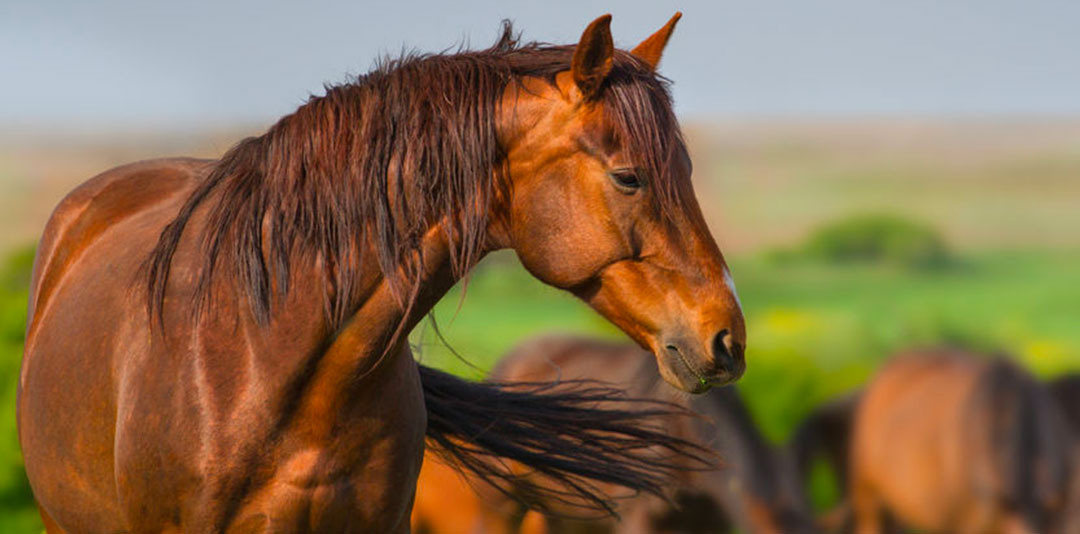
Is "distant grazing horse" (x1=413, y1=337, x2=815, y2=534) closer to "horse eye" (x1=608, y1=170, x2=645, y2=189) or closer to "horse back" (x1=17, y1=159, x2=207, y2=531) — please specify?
"horse back" (x1=17, y1=159, x2=207, y2=531)

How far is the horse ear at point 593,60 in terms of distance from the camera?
9.42 ft

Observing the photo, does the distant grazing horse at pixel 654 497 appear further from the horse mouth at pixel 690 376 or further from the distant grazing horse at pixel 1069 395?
the horse mouth at pixel 690 376

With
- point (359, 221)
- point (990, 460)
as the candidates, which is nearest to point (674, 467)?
point (359, 221)

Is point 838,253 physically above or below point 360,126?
below

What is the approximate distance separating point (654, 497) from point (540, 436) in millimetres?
3460

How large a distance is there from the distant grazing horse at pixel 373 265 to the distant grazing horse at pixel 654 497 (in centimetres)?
373

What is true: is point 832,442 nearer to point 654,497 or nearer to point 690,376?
point 654,497

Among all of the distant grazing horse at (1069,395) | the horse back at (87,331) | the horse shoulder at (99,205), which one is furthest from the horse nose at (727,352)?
the distant grazing horse at (1069,395)

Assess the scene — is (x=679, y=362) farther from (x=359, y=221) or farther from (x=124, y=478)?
(x=124, y=478)

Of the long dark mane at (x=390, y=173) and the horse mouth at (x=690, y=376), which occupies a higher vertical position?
the long dark mane at (x=390, y=173)

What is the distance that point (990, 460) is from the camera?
9.51 meters

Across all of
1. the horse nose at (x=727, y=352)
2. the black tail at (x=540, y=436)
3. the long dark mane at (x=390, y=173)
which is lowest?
the black tail at (x=540, y=436)

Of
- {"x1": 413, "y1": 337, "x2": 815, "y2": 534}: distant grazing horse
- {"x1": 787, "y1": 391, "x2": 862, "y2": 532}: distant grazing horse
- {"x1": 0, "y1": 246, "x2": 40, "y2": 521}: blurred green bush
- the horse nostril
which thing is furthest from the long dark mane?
{"x1": 787, "y1": 391, "x2": 862, "y2": 532}: distant grazing horse

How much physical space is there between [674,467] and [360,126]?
1611 mm
